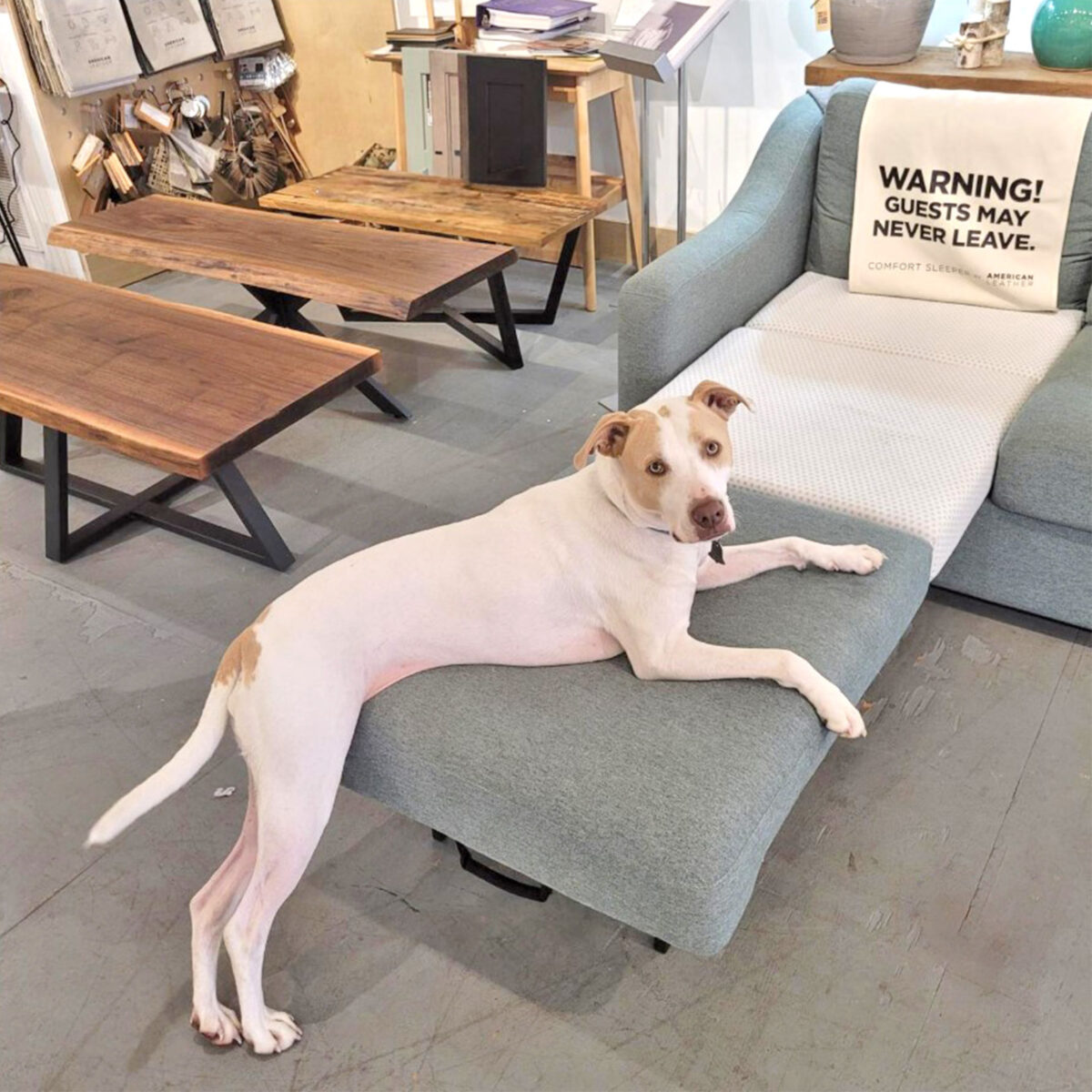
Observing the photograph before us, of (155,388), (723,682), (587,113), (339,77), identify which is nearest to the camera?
(723,682)

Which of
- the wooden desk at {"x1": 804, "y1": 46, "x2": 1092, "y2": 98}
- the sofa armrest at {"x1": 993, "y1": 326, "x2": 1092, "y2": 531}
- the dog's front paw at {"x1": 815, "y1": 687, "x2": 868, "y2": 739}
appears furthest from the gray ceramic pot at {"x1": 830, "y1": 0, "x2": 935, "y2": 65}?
the dog's front paw at {"x1": 815, "y1": 687, "x2": 868, "y2": 739}

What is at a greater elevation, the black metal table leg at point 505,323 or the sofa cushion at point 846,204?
the sofa cushion at point 846,204

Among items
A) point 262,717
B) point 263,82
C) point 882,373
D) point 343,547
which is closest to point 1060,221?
point 882,373

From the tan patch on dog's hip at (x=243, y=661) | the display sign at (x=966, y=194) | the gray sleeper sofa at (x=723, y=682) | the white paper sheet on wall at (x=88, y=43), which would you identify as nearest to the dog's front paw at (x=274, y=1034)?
the gray sleeper sofa at (x=723, y=682)

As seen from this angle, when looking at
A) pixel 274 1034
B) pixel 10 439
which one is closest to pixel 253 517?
pixel 10 439

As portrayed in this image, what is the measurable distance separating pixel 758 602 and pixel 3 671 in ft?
5.31

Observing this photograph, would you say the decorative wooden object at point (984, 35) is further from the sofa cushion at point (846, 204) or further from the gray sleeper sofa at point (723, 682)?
the gray sleeper sofa at point (723, 682)

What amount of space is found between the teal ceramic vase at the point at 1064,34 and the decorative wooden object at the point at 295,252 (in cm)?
148

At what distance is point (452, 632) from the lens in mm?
1438

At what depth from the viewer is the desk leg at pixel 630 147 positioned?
11.7 ft

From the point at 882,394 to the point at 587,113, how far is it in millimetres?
1940

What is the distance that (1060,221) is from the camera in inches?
89.1

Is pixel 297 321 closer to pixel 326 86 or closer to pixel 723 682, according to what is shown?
pixel 326 86

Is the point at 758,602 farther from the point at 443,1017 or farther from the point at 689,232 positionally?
the point at 689,232
